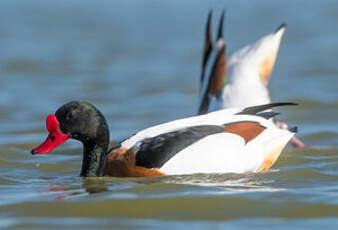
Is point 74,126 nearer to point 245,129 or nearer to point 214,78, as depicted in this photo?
point 245,129

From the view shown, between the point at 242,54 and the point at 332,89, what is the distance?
292 centimetres

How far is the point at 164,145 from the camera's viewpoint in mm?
7363

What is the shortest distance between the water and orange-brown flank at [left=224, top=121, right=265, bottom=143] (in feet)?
1.28

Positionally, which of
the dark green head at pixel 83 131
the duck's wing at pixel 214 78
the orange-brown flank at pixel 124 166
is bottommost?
the orange-brown flank at pixel 124 166

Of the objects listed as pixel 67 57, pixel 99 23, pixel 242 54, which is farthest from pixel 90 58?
pixel 242 54

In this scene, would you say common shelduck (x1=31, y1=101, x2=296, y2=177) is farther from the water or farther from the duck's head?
the water

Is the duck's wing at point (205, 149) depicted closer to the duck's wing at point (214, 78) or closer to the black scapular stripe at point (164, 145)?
the black scapular stripe at point (164, 145)

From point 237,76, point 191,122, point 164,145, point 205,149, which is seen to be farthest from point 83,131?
point 237,76

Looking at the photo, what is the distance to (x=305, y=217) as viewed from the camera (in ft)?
19.7

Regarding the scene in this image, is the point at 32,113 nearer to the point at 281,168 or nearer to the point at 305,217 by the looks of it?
the point at 281,168

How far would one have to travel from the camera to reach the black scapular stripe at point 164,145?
24.2 ft

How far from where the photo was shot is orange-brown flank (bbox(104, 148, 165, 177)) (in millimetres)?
7438

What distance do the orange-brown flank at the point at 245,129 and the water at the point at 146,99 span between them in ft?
1.28

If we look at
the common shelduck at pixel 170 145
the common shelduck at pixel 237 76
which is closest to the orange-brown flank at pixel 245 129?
the common shelduck at pixel 170 145
